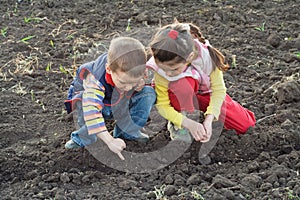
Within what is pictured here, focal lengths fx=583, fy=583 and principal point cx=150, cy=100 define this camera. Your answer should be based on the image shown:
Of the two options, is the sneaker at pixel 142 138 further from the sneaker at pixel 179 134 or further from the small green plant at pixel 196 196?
the small green plant at pixel 196 196

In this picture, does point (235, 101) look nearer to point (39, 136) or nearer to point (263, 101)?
point (263, 101)

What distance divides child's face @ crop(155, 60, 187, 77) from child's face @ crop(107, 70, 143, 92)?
15 cm

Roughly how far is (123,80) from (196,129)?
1.91 feet

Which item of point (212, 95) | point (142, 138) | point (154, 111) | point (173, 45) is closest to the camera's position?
point (173, 45)

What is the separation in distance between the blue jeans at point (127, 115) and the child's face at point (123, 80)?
291 mm

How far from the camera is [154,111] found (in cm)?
428

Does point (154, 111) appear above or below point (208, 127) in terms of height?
below

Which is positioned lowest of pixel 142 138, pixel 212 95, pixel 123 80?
pixel 142 138

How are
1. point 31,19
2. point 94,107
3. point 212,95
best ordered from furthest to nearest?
point 31,19
point 212,95
point 94,107

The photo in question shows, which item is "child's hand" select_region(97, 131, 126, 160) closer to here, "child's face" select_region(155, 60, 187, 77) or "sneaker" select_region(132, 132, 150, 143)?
"sneaker" select_region(132, 132, 150, 143)

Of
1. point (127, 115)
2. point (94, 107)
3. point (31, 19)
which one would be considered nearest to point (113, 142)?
point (94, 107)

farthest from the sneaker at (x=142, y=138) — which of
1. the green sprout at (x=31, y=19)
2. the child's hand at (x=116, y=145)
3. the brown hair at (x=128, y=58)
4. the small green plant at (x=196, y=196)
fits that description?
the green sprout at (x=31, y=19)

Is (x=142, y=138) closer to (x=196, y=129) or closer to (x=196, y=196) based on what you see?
(x=196, y=129)

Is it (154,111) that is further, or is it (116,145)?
(154,111)
